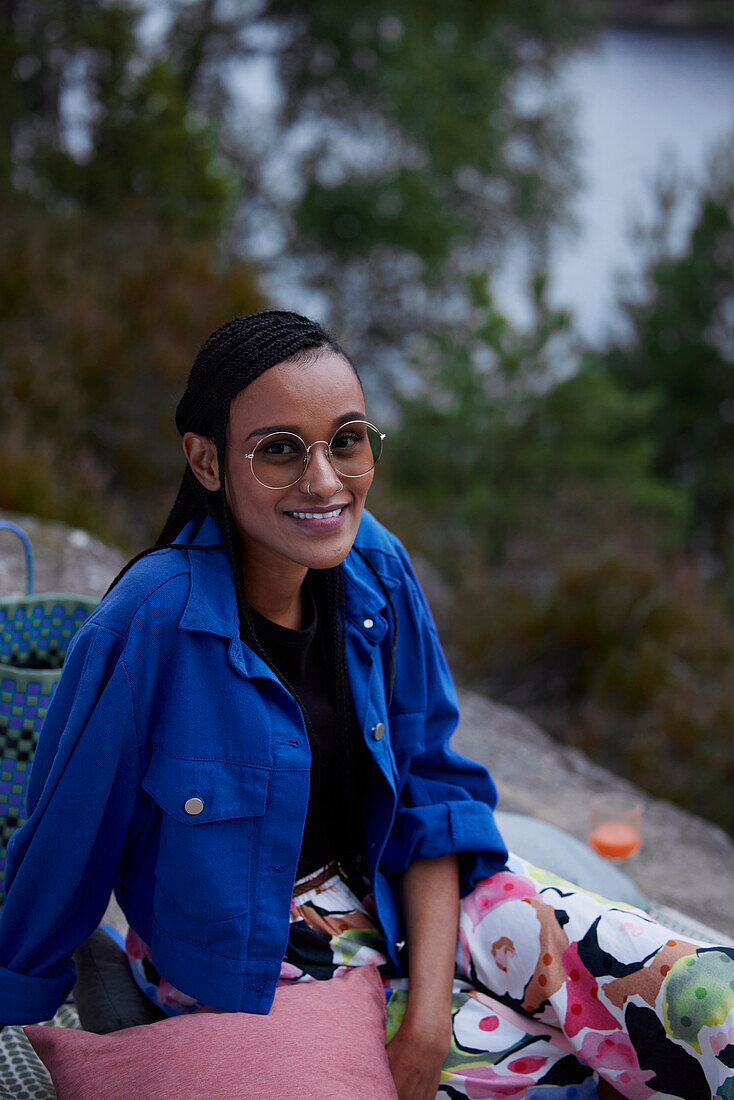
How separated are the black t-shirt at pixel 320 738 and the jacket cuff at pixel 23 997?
14.1 inches

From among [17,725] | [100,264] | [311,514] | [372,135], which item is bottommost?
[17,725]

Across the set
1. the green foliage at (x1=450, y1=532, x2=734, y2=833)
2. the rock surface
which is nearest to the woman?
the rock surface

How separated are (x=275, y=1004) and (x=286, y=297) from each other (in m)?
10.9

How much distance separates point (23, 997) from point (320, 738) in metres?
0.49

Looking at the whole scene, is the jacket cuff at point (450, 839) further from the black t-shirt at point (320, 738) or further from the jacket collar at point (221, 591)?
the jacket collar at point (221, 591)

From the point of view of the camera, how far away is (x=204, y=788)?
122 centimetres

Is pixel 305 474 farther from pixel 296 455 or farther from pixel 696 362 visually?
pixel 696 362

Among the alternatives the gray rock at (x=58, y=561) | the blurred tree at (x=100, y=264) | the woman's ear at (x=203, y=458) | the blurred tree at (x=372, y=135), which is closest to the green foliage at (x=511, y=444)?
the blurred tree at (x=100, y=264)

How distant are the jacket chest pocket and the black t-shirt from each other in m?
0.16

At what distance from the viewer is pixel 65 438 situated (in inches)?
222

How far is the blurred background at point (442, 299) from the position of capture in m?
5.66

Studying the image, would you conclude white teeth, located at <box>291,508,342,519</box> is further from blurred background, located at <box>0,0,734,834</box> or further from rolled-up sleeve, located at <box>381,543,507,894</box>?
blurred background, located at <box>0,0,734,834</box>

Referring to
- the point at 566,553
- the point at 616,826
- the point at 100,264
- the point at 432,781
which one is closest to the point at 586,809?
the point at 616,826

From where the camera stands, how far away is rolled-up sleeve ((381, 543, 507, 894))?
144 cm
